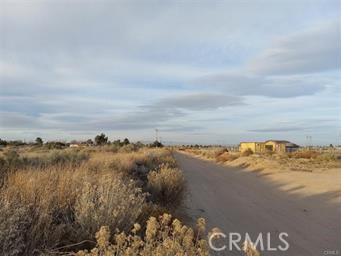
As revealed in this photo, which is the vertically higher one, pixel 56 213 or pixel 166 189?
pixel 56 213

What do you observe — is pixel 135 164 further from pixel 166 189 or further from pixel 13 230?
pixel 13 230

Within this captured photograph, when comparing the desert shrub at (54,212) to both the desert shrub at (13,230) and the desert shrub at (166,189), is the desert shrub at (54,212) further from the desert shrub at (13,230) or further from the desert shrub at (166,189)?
the desert shrub at (166,189)

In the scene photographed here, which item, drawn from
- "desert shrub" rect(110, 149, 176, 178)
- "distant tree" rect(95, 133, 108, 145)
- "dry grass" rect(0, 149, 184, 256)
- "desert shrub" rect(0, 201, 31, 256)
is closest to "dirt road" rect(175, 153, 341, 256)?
"dry grass" rect(0, 149, 184, 256)

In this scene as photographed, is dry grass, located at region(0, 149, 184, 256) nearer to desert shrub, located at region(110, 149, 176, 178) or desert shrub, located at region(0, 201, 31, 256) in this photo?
desert shrub, located at region(0, 201, 31, 256)

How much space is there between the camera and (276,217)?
557 inches

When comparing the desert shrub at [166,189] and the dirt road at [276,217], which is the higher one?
the desert shrub at [166,189]

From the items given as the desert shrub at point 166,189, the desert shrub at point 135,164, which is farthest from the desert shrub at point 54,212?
the desert shrub at point 135,164

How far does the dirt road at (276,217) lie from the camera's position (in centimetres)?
1057

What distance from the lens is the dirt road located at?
1057 cm

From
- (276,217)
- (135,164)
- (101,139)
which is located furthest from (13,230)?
(101,139)

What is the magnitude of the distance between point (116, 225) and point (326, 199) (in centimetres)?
1348

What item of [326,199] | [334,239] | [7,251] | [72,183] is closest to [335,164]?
[326,199]

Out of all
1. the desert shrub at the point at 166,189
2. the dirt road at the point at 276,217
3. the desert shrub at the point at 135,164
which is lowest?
the dirt road at the point at 276,217

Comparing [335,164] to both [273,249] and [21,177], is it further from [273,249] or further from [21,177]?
[21,177]
